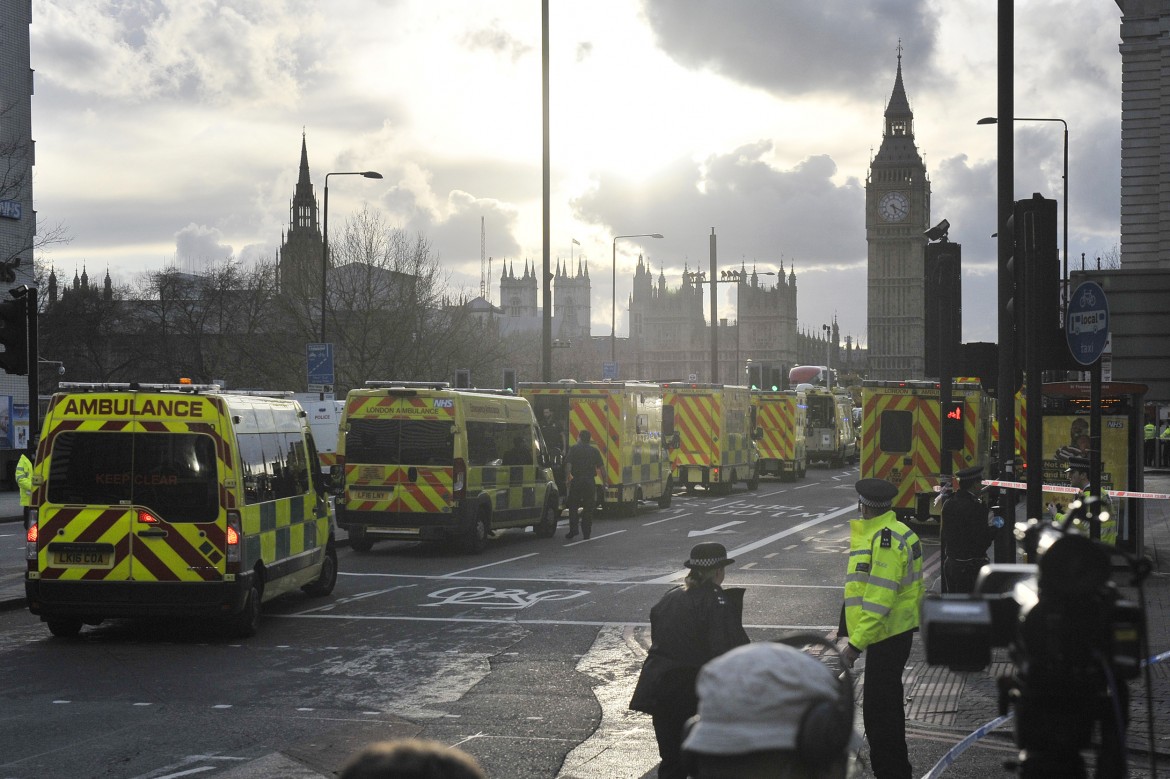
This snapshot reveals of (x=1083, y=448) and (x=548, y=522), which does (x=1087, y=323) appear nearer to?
(x=1083, y=448)

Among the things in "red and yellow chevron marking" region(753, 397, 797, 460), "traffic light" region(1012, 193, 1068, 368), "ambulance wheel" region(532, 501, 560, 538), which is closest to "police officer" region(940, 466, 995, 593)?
"traffic light" region(1012, 193, 1068, 368)

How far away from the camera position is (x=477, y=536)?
63.6ft

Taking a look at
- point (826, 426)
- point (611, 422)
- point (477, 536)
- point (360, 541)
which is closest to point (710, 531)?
point (611, 422)

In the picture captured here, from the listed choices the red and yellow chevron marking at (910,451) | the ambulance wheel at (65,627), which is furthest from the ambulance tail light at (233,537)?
the red and yellow chevron marking at (910,451)

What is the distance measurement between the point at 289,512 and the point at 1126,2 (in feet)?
102

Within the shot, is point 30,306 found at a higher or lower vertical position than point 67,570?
higher

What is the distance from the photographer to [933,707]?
934 centimetres

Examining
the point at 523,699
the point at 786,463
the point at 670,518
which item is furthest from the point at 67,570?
the point at 786,463

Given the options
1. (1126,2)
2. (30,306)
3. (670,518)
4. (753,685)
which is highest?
(1126,2)

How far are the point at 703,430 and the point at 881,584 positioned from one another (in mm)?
26482

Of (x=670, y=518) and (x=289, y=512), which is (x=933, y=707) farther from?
(x=670, y=518)

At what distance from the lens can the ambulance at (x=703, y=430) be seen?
110 feet

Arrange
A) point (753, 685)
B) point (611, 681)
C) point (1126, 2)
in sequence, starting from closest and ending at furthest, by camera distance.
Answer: point (753, 685) < point (611, 681) < point (1126, 2)

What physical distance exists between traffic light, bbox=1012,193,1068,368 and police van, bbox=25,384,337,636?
704cm
